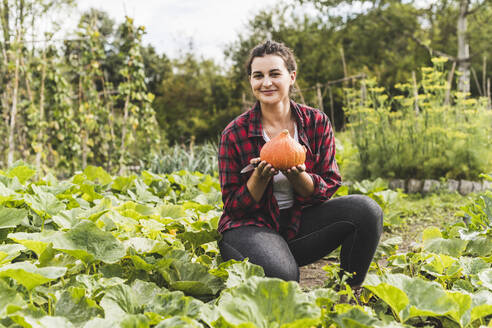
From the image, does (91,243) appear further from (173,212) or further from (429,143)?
(429,143)

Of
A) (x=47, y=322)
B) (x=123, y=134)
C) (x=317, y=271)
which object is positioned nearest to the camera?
(x=47, y=322)

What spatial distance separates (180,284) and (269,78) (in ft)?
3.21

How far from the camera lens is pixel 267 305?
3.36 feet

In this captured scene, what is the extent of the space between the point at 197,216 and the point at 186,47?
1839cm

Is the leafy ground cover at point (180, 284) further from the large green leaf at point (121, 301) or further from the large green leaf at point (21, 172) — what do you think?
the large green leaf at point (21, 172)

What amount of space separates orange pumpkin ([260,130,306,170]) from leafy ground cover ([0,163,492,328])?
16.5 inches

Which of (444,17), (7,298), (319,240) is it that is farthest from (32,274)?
(444,17)

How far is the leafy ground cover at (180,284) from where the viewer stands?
3.34 feet

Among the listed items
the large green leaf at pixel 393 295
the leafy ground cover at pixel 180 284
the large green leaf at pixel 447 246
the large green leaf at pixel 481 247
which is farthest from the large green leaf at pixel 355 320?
the large green leaf at pixel 481 247

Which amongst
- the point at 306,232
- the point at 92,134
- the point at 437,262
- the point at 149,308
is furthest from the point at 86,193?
the point at 92,134

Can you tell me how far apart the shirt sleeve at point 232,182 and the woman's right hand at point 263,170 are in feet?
0.43

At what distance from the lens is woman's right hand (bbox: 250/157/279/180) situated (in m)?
1.61

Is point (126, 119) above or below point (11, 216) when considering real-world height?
above

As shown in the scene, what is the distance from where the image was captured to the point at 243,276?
4.26 ft
